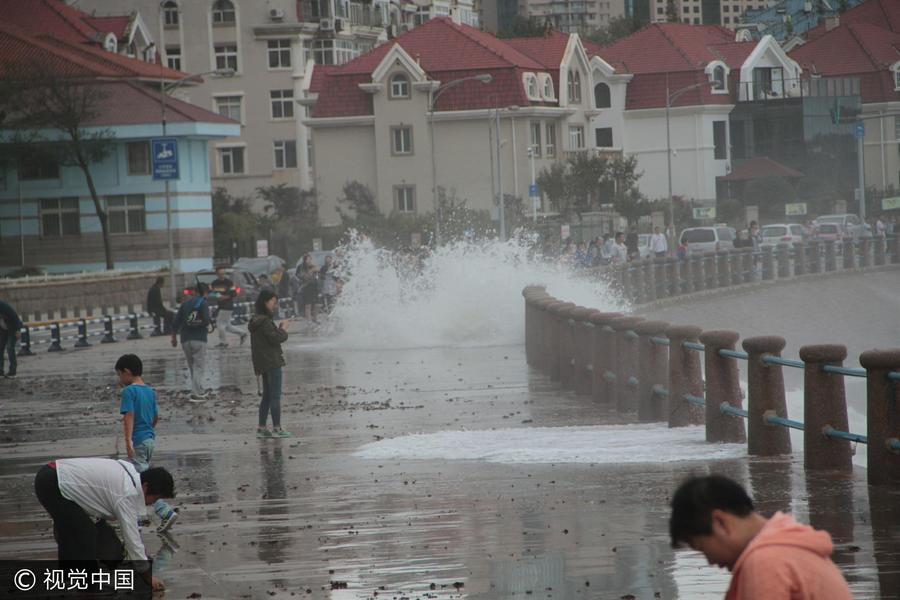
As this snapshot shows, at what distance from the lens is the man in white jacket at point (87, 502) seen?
350 inches

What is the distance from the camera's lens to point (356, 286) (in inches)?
1490

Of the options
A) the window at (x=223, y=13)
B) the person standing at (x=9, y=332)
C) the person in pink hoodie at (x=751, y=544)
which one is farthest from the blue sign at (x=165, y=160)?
the window at (x=223, y=13)

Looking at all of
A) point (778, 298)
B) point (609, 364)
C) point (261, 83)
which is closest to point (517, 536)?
point (609, 364)

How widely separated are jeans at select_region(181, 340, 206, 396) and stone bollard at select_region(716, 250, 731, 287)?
1201 inches

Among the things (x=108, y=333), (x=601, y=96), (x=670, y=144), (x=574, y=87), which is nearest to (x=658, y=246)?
(x=108, y=333)

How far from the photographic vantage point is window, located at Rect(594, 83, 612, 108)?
9394cm

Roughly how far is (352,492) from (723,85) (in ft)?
276

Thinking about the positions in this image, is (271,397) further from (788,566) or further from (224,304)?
(224,304)

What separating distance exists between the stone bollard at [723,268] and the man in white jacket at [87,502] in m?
43.1

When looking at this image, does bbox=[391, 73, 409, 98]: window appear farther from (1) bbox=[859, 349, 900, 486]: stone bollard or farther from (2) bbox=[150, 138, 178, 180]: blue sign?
(1) bbox=[859, 349, 900, 486]: stone bollard

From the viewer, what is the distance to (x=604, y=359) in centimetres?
2061

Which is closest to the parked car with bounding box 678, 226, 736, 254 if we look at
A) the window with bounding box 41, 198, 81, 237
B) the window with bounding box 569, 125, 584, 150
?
the window with bounding box 569, 125, 584, 150

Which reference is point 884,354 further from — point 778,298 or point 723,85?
point 723,85

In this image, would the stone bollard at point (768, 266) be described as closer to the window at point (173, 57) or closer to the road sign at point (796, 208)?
the road sign at point (796, 208)
